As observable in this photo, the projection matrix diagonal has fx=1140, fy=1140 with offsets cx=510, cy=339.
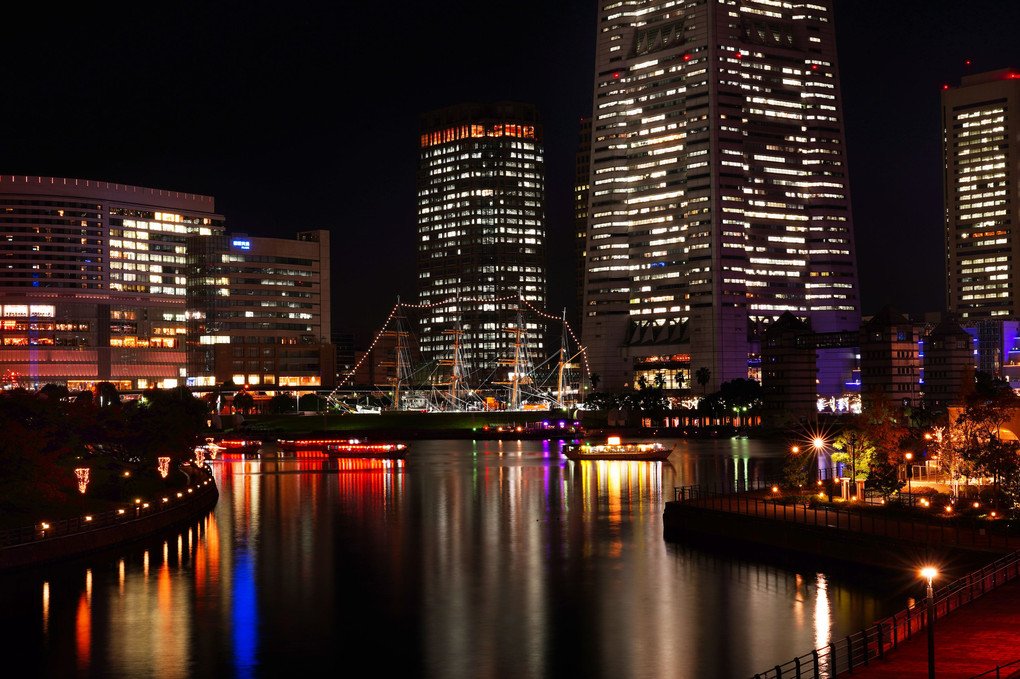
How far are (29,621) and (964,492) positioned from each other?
165 feet

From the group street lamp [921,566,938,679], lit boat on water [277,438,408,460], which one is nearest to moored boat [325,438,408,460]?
lit boat on water [277,438,408,460]

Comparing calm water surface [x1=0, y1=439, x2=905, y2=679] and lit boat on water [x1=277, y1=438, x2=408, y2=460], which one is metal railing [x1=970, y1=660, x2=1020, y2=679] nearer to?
calm water surface [x1=0, y1=439, x2=905, y2=679]

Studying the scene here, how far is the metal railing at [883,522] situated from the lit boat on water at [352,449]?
Answer: 86.8 m

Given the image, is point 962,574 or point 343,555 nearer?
point 962,574

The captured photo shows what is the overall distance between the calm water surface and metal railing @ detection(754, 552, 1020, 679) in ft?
9.82

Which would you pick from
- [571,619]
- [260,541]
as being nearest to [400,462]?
[260,541]

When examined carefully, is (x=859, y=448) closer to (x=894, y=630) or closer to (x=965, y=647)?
(x=894, y=630)

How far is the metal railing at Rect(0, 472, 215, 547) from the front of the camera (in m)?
59.2

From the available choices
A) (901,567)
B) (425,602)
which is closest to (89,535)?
(425,602)

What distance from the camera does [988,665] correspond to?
32.0m

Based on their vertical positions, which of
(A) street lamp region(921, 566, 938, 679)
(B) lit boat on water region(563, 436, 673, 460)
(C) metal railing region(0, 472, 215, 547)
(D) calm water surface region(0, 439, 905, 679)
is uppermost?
(A) street lamp region(921, 566, 938, 679)

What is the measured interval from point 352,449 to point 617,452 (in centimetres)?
3804

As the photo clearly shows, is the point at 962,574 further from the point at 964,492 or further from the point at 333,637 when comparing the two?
the point at 333,637

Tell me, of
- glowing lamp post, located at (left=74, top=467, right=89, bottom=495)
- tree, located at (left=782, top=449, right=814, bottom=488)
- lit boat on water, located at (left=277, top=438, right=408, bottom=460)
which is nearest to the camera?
tree, located at (left=782, top=449, right=814, bottom=488)
